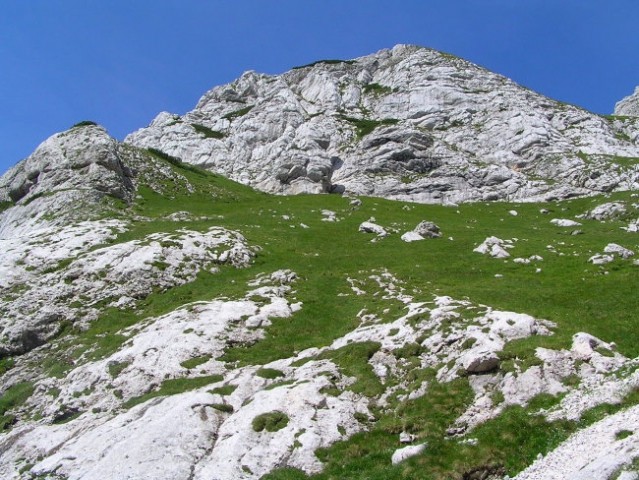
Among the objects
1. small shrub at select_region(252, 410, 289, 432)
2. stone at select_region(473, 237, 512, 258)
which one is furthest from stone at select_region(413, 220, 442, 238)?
small shrub at select_region(252, 410, 289, 432)

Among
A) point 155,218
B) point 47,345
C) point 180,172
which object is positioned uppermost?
point 180,172

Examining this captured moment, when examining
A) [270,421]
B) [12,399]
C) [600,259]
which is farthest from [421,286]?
[12,399]

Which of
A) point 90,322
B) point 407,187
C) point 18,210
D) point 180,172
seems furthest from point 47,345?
point 407,187

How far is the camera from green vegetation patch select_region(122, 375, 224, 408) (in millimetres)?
26859

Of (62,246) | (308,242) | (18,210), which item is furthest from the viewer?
(18,210)

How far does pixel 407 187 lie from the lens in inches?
4087

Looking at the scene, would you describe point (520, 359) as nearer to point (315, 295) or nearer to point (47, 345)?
point (315, 295)

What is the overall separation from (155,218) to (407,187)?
54734 mm

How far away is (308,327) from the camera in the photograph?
3506 centimetres

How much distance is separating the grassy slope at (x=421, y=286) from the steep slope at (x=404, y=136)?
17113mm

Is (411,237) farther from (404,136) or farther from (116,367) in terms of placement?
(404,136)

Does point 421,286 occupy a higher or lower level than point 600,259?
higher

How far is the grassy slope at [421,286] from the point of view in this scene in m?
19.5

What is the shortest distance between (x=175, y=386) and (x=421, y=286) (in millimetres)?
22543
